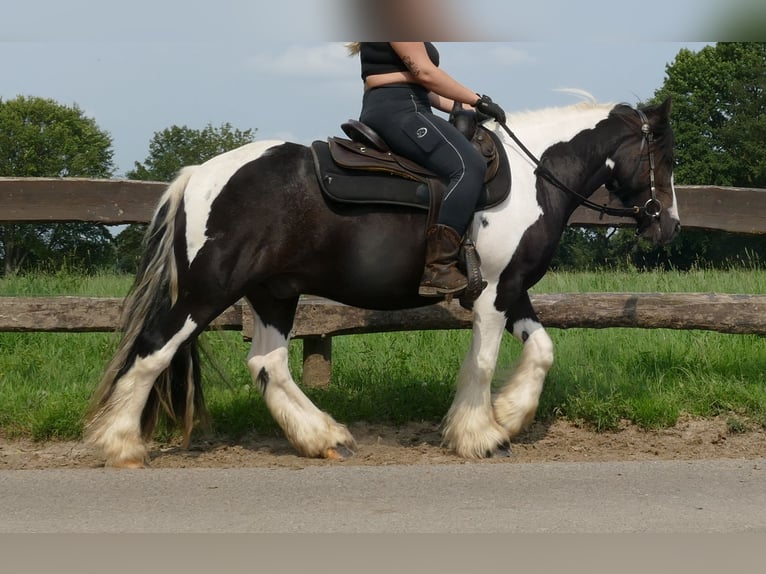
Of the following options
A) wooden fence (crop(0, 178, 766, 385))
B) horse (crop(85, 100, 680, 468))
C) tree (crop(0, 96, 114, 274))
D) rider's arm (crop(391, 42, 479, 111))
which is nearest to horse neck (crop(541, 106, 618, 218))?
horse (crop(85, 100, 680, 468))

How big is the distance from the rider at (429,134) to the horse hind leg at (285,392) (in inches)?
39.9

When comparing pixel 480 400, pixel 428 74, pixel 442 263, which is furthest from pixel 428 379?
pixel 428 74

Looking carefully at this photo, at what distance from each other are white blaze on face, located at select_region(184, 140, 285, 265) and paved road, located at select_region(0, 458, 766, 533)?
4.49 ft

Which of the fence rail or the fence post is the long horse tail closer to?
the fence post

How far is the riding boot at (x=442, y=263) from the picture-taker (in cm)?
584

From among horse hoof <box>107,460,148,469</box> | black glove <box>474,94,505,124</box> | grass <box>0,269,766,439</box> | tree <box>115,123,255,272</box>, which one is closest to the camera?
horse hoof <box>107,460,148,469</box>

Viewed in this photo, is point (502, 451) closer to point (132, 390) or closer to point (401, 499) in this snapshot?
point (401, 499)

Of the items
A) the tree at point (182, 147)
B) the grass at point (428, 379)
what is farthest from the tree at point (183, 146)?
the grass at point (428, 379)

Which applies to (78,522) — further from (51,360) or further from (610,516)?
(51,360)

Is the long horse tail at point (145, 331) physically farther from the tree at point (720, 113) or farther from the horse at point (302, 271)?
the tree at point (720, 113)

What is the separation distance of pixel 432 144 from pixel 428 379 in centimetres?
223

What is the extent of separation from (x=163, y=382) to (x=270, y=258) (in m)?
1.03

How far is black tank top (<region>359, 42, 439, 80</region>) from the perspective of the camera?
5902mm

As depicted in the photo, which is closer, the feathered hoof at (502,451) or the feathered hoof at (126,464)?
the feathered hoof at (126,464)
